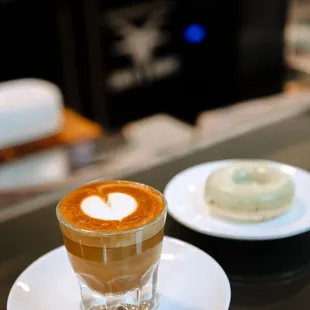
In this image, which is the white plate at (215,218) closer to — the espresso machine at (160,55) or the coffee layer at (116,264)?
the coffee layer at (116,264)

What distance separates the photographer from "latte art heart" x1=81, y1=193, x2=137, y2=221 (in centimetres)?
54

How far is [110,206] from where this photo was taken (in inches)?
22.0

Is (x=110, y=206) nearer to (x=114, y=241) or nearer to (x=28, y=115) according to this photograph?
A: (x=114, y=241)

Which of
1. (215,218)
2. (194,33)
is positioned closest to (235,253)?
(215,218)

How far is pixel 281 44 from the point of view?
2.13 m

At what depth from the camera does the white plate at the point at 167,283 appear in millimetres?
546

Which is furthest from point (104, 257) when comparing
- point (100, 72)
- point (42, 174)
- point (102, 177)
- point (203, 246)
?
point (100, 72)

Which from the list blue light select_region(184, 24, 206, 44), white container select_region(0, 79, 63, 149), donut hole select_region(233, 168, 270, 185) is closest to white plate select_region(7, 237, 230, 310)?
donut hole select_region(233, 168, 270, 185)

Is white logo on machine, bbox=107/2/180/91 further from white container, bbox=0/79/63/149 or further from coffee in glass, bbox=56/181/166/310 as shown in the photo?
coffee in glass, bbox=56/181/166/310

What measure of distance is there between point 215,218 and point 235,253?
50 mm

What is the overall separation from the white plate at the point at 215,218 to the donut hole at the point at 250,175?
0.16 feet

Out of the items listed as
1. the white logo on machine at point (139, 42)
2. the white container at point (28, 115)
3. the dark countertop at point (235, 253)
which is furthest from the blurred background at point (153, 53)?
the dark countertop at point (235, 253)

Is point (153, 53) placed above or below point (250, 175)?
below

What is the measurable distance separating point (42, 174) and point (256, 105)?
1.83 feet
